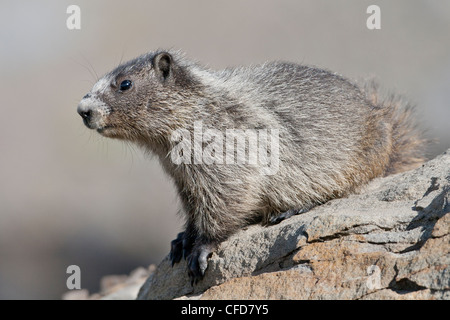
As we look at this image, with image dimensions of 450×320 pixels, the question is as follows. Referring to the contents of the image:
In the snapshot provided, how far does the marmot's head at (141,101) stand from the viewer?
8.30 meters

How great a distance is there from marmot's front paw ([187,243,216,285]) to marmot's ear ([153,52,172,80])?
238 cm

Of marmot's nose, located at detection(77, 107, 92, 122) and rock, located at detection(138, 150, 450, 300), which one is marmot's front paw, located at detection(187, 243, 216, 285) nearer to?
rock, located at detection(138, 150, 450, 300)

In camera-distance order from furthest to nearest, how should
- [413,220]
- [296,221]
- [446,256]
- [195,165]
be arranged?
[195,165]
[296,221]
[413,220]
[446,256]

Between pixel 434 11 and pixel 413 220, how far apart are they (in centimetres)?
1916

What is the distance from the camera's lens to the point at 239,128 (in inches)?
331

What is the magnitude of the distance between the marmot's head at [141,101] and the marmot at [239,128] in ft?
0.04

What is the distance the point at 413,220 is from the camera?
21.7 feet

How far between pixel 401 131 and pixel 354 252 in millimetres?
4121

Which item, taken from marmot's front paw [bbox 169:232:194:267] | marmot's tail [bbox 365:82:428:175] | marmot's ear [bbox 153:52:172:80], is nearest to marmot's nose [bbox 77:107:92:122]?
marmot's ear [bbox 153:52:172:80]

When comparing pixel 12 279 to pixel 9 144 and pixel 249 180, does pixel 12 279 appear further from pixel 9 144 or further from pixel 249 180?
pixel 249 180

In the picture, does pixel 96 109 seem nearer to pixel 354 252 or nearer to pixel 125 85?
pixel 125 85

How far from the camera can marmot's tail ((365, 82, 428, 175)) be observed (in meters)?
9.86

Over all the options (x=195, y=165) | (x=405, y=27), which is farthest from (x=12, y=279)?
(x=405, y=27)

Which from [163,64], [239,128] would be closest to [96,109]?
[163,64]
